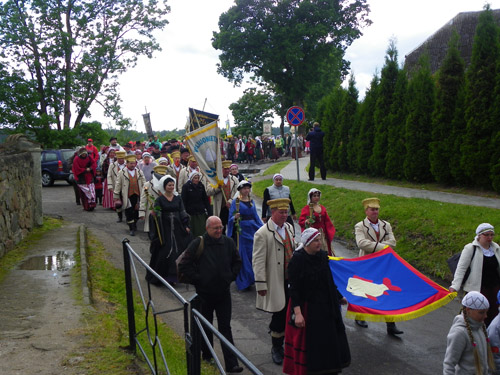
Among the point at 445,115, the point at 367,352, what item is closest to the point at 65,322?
the point at 367,352

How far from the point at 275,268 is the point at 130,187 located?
7.81 meters

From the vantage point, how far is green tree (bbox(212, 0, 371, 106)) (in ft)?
156

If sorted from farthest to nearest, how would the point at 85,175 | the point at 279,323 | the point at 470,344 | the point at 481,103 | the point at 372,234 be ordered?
the point at 85,175, the point at 481,103, the point at 372,234, the point at 279,323, the point at 470,344

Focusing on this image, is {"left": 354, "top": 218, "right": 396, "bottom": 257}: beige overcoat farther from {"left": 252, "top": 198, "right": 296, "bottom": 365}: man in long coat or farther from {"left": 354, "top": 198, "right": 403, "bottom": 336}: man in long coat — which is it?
{"left": 252, "top": 198, "right": 296, "bottom": 365}: man in long coat

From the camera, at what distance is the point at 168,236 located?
9.38m

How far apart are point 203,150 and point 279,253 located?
495 centimetres

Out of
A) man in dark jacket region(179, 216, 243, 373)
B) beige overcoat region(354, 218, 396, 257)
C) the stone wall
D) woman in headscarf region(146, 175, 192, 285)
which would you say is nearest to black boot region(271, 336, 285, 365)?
man in dark jacket region(179, 216, 243, 373)

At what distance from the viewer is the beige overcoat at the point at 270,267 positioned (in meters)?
6.44

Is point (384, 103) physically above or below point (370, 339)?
above

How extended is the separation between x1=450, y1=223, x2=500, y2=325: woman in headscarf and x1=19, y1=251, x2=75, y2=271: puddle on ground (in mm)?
6415

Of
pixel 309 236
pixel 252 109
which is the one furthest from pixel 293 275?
pixel 252 109

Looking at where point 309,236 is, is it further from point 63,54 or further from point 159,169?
point 63,54

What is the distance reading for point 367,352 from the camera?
21.3 ft

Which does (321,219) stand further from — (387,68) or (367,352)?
(387,68)
